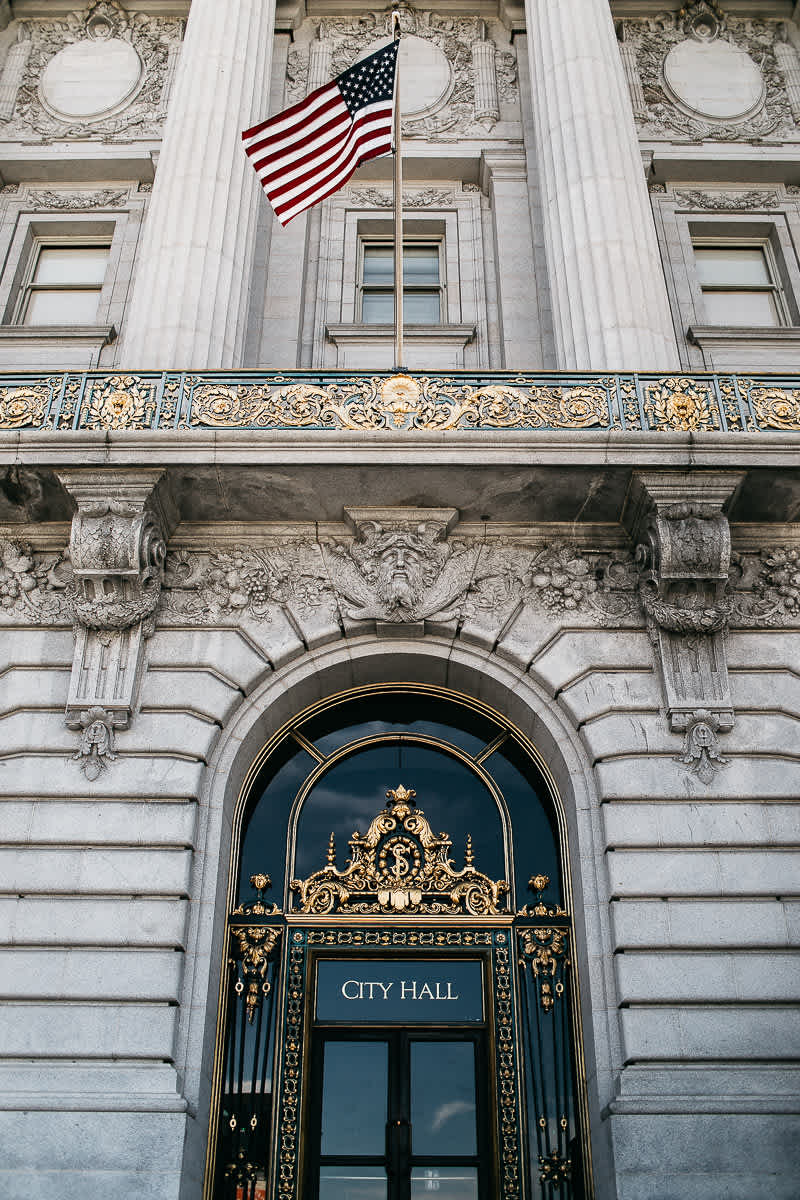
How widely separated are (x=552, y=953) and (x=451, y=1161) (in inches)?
87.9

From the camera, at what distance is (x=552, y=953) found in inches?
441

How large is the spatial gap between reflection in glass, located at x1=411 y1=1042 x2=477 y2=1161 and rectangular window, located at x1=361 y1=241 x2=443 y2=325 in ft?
34.8

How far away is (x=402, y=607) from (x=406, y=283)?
7792mm

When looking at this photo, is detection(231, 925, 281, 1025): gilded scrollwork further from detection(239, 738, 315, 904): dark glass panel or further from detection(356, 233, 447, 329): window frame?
detection(356, 233, 447, 329): window frame

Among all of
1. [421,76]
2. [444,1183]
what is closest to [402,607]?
[444,1183]

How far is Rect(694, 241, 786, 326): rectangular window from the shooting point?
1720 cm

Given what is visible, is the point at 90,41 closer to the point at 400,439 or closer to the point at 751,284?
the point at 751,284

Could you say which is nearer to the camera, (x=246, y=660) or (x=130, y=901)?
(x=130, y=901)

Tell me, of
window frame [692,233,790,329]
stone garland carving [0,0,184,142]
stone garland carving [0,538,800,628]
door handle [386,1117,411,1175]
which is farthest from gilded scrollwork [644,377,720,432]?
stone garland carving [0,0,184,142]

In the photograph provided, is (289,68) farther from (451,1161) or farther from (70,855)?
(451,1161)

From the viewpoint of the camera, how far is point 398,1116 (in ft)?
35.0

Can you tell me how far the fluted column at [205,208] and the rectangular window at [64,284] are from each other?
2170mm

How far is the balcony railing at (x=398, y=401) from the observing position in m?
12.0

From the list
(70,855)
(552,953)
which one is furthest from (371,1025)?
(70,855)
